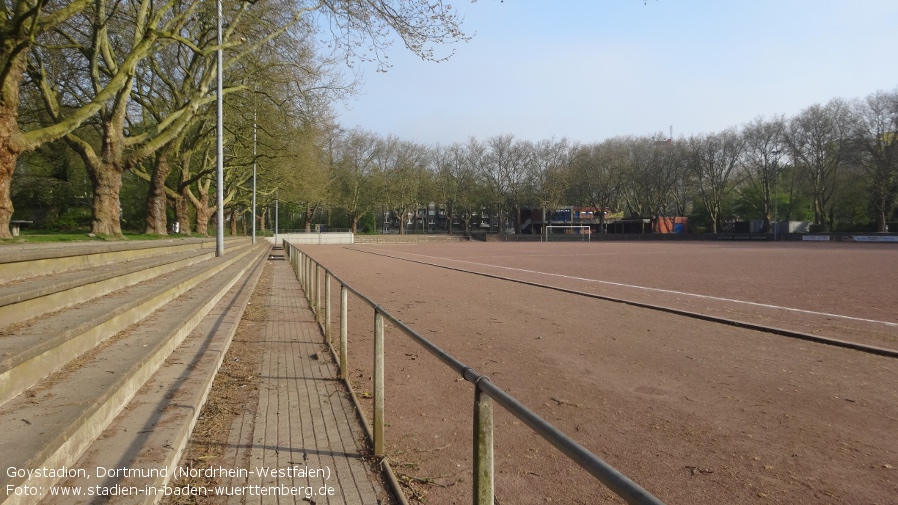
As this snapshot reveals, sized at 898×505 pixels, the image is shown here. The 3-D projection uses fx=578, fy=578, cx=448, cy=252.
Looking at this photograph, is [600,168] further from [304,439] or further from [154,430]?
[154,430]

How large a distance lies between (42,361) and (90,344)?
90 cm

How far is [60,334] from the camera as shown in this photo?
3.70 metres

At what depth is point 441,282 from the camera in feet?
59.3

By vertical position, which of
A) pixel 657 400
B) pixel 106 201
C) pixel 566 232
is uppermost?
pixel 106 201

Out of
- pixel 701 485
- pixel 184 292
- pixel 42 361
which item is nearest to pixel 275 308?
pixel 184 292

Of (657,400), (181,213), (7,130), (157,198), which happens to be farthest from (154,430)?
(181,213)

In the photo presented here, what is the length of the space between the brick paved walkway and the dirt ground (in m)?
0.34

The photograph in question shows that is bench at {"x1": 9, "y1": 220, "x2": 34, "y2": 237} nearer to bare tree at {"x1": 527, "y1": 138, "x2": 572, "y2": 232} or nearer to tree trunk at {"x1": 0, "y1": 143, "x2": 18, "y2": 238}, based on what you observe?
tree trunk at {"x1": 0, "y1": 143, "x2": 18, "y2": 238}

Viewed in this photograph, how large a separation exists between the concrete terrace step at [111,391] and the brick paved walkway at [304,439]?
18.7 inches

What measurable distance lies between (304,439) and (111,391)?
1.28 metres

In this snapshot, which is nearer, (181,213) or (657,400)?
(657,400)

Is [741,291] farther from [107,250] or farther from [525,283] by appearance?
[107,250]

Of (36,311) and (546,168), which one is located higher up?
(546,168)

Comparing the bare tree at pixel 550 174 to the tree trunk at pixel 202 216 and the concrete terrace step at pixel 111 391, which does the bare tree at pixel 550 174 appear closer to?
the tree trunk at pixel 202 216
